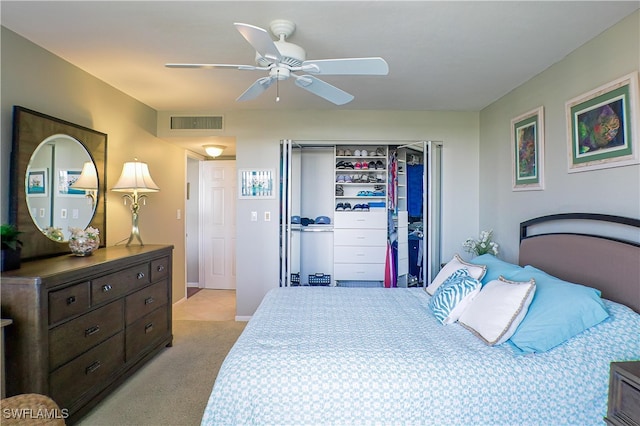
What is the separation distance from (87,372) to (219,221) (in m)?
3.26

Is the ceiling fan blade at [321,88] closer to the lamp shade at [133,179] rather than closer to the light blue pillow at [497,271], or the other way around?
the light blue pillow at [497,271]

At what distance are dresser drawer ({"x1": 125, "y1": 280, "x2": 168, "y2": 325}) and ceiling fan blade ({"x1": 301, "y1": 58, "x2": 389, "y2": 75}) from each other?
2.16 metres

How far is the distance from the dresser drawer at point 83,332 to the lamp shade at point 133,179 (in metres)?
1.09

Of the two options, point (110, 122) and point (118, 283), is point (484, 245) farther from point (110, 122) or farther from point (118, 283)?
point (110, 122)

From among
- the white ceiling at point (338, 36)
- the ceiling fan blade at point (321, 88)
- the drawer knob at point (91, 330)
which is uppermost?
the white ceiling at point (338, 36)

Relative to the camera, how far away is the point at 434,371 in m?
1.44

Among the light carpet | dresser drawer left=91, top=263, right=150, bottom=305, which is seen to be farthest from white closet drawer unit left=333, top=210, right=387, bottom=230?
dresser drawer left=91, top=263, right=150, bottom=305

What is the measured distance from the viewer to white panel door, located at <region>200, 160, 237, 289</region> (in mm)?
5219

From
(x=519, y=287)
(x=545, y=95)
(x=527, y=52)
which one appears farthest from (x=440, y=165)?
(x=519, y=287)

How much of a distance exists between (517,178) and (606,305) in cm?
161

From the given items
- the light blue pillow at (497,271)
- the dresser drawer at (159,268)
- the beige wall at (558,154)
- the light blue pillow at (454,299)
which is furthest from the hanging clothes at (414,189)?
the dresser drawer at (159,268)

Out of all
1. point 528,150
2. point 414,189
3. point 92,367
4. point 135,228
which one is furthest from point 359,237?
point 92,367

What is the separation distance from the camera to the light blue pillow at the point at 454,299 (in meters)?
1.99

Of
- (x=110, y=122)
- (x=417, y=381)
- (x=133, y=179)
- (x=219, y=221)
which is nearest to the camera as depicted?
(x=417, y=381)
